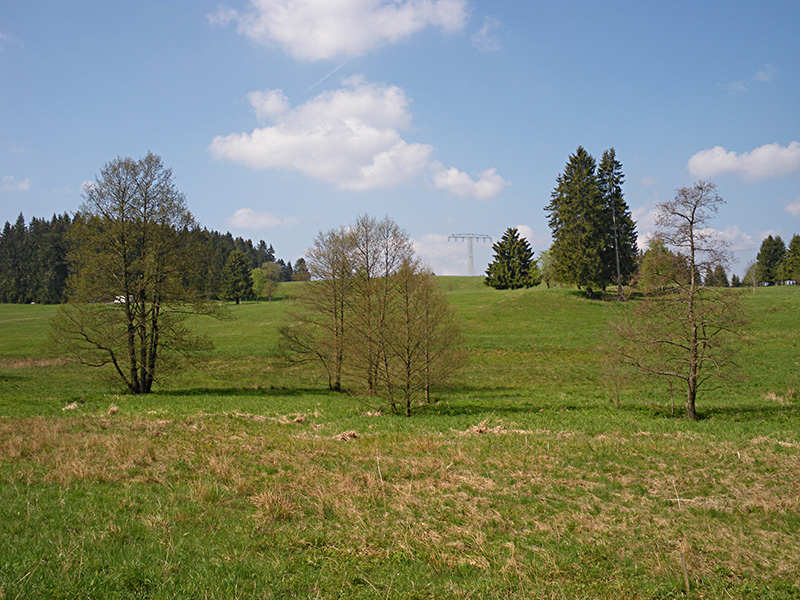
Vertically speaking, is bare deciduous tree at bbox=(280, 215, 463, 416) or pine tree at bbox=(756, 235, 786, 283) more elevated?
pine tree at bbox=(756, 235, 786, 283)

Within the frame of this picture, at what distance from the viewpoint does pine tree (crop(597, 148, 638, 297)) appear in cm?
5891

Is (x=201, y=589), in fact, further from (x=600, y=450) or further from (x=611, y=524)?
(x=600, y=450)

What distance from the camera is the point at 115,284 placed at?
1007 inches

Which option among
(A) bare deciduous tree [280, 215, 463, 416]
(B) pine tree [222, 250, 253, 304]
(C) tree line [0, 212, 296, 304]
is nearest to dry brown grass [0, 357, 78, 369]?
(A) bare deciduous tree [280, 215, 463, 416]

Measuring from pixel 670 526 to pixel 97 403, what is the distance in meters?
22.9

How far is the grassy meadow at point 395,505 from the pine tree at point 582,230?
3874 cm

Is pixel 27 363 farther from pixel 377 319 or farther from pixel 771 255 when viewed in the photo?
pixel 771 255

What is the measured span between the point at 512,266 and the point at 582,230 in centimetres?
2419

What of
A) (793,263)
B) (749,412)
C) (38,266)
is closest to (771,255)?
(793,263)

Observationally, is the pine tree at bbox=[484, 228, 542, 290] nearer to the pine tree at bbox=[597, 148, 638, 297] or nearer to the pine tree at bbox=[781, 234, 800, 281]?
the pine tree at bbox=[597, 148, 638, 297]

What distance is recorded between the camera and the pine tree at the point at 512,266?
267ft

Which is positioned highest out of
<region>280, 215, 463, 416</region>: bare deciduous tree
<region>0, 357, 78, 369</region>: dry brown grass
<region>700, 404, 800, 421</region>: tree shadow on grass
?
<region>280, 215, 463, 416</region>: bare deciduous tree

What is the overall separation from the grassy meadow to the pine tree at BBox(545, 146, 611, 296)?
3874 cm

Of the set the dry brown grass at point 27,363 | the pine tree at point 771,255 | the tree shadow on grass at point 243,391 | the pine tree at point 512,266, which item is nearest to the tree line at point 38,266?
the pine tree at point 512,266
